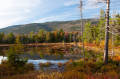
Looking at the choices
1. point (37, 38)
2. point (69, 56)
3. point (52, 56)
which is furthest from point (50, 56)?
point (37, 38)

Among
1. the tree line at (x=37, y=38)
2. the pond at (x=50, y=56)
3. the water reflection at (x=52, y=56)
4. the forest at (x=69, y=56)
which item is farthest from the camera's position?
the tree line at (x=37, y=38)

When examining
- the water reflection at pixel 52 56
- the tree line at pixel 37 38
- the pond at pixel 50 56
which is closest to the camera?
the pond at pixel 50 56

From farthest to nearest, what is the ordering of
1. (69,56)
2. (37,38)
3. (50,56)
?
(37,38), (50,56), (69,56)

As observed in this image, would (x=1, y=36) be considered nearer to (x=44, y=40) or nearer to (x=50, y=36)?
(x=44, y=40)

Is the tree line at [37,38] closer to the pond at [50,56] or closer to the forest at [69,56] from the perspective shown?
the forest at [69,56]

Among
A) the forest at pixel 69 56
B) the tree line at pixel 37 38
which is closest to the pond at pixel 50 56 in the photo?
the forest at pixel 69 56

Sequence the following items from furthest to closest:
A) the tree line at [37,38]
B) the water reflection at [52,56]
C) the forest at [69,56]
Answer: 1. the tree line at [37,38]
2. the water reflection at [52,56]
3. the forest at [69,56]

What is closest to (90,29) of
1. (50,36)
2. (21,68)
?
(21,68)

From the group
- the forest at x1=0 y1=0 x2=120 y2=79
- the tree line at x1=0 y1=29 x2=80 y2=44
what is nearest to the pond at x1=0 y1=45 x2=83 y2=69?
the forest at x1=0 y1=0 x2=120 y2=79

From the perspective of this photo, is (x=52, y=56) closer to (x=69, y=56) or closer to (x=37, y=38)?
(x=69, y=56)

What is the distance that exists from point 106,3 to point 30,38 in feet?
260

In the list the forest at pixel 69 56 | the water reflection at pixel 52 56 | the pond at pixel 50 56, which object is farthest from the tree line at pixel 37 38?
the water reflection at pixel 52 56

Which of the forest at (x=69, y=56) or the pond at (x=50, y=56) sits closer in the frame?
the forest at (x=69, y=56)

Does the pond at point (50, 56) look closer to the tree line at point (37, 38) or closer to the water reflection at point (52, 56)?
the water reflection at point (52, 56)
